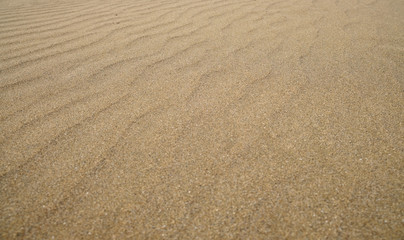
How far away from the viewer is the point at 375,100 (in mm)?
1249

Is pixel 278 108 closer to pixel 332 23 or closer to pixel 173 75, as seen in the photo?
pixel 173 75

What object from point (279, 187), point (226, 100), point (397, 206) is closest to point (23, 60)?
point (226, 100)

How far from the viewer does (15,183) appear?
861 millimetres

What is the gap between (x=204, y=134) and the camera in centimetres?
107

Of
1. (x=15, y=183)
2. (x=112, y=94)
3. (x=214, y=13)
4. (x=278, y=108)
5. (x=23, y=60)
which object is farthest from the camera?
(x=214, y=13)


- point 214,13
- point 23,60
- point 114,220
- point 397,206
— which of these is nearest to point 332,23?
point 214,13

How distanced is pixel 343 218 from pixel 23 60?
207 centimetres

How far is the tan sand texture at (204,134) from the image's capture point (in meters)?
0.75

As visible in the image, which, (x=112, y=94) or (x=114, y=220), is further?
(x=112, y=94)

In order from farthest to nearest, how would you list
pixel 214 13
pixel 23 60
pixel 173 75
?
pixel 214 13 < pixel 23 60 < pixel 173 75

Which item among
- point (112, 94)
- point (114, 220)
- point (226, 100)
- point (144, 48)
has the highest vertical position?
point (144, 48)

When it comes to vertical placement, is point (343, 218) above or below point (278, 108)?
below

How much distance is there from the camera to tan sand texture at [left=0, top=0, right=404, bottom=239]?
0.75 metres

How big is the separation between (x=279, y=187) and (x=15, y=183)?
95 cm
